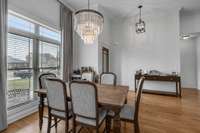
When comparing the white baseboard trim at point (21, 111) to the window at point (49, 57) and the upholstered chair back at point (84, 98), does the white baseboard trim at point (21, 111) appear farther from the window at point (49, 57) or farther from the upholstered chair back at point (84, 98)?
the upholstered chair back at point (84, 98)

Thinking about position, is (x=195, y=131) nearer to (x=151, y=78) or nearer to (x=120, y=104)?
(x=120, y=104)

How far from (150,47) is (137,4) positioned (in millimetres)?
1986

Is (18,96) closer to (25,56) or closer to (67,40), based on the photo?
(25,56)

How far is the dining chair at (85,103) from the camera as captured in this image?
5.34 ft

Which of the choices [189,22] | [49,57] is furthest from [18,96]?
[189,22]

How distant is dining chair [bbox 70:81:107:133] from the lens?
5.34 ft

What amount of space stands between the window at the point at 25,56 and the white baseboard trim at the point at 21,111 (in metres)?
0.13

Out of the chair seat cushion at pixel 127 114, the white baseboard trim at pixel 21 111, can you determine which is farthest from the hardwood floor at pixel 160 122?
the chair seat cushion at pixel 127 114

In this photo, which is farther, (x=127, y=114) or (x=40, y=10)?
(x=40, y=10)

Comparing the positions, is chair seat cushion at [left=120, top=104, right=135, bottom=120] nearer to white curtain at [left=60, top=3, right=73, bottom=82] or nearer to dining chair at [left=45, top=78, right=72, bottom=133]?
dining chair at [left=45, top=78, right=72, bottom=133]

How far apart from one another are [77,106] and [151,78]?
167 inches

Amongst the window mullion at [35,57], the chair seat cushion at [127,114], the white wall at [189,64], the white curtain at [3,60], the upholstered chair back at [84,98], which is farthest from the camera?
the white wall at [189,64]

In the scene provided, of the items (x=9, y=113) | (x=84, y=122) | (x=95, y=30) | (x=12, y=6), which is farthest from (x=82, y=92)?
(x=12, y=6)

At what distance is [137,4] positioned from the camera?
4809 mm
